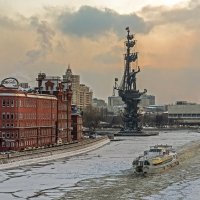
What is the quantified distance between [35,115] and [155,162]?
1271 inches

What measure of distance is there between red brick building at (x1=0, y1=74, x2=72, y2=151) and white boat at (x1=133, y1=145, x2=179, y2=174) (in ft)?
74.0

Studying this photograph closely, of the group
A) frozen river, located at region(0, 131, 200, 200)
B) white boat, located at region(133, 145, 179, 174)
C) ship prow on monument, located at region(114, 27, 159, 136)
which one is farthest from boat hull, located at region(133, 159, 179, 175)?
ship prow on monument, located at region(114, 27, 159, 136)

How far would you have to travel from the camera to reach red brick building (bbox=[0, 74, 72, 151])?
79.6 metres

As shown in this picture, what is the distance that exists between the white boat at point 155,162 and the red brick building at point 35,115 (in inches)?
888

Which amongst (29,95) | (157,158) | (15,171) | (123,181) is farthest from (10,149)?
(123,181)

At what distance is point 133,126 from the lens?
171 meters

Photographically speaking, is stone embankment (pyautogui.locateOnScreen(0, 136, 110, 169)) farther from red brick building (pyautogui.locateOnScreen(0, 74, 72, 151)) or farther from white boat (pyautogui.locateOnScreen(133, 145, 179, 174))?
white boat (pyautogui.locateOnScreen(133, 145, 179, 174))

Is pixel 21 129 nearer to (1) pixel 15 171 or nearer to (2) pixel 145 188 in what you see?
(1) pixel 15 171

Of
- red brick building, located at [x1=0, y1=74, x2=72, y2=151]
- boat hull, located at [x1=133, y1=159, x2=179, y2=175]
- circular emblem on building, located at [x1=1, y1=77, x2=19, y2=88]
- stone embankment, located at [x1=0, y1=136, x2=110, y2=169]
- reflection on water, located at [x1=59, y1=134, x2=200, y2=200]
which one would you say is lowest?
reflection on water, located at [x1=59, y1=134, x2=200, y2=200]

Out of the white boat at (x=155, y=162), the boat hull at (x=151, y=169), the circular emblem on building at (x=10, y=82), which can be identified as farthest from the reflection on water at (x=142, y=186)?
the circular emblem on building at (x=10, y=82)

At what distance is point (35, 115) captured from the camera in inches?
3469

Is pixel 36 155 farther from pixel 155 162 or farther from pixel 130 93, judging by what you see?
pixel 130 93

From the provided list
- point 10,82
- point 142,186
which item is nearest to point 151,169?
point 142,186

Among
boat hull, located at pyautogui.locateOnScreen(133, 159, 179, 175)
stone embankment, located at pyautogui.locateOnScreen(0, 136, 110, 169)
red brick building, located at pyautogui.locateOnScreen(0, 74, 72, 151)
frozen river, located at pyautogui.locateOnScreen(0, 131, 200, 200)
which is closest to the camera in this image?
frozen river, located at pyautogui.locateOnScreen(0, 131, 200, 200)
